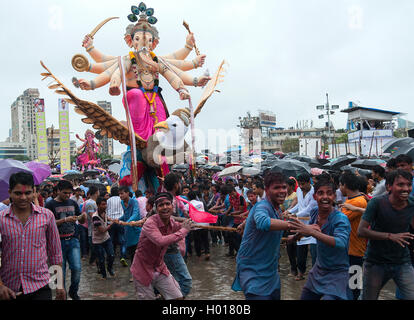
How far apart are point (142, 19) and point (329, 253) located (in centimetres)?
997

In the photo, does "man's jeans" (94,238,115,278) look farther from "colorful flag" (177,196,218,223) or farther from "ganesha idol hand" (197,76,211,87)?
"ganesha idol hand" (197,76,211,87)

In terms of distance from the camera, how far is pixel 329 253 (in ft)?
10.7

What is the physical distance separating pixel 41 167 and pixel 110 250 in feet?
9.69

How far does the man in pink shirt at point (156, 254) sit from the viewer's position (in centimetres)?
387

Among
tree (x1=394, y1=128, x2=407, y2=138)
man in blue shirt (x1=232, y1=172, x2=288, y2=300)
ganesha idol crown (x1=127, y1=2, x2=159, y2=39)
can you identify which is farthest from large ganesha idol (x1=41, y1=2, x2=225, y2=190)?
tree (x1=394, y1=128, x2=407, y2=138)

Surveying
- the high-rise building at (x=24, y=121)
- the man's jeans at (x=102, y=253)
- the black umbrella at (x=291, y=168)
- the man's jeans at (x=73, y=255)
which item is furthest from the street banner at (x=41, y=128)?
the high-rise building at (x=24, y=121)

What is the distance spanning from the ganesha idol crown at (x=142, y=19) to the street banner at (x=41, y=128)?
13571 mm

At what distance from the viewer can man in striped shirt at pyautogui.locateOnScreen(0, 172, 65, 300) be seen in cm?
311

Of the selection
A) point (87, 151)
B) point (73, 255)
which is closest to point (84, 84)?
point (73, 255)

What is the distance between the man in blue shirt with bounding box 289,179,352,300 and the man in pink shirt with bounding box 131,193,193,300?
4.13ft

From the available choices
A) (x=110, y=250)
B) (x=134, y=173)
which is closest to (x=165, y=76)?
(x=134, y=173)

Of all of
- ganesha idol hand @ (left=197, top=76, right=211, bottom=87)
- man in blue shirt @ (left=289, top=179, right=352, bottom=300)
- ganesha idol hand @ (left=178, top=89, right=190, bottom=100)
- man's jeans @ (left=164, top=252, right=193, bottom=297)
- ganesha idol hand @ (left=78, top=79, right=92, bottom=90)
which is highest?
ganesha idol hand @ (left=197, top=76, right=211, bottom=87)

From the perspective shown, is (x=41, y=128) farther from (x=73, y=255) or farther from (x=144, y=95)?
(x=73, y=255)

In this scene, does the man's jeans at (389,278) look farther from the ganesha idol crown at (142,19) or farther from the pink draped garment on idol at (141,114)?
the ganesha idol crown at (142,19)
